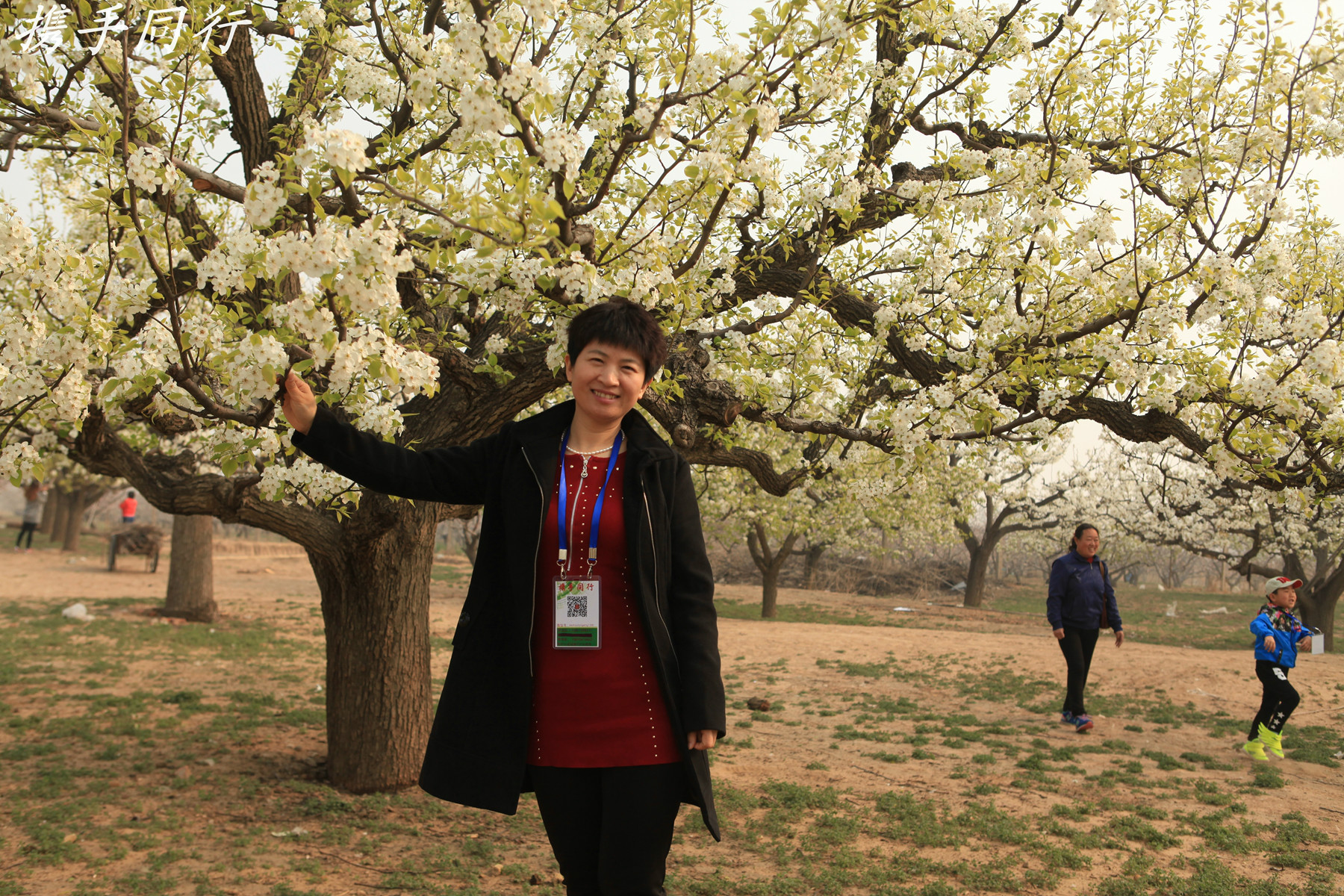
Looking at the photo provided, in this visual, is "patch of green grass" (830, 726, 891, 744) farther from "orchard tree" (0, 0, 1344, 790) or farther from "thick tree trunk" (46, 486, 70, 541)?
"thick tree trunk" (46, 486, 70, 541)

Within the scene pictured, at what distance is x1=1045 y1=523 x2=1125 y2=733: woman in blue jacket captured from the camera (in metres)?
7.71

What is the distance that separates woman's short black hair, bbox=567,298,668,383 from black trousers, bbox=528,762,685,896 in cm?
104

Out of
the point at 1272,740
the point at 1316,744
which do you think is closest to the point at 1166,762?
the point at 1272,740

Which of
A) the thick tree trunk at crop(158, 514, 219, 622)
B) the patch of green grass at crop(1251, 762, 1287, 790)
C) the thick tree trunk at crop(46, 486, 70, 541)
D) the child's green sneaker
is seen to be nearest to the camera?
the patch of green grass at crop(1251, 762, 1287, 790)

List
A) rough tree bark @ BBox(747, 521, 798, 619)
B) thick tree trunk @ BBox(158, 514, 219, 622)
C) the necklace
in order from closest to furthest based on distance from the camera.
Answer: the necklace < thick tree trunk @ BBox(158, 514, 219, 622) < rough tree bark @ BBox(747, 521, 798, 619)

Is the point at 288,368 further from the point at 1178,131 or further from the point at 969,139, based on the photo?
the point at 1178,131

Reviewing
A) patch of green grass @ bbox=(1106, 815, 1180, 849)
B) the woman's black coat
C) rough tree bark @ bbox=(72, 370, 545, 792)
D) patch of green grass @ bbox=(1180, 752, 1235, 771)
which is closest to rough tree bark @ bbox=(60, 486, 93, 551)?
rough tree bark @ bbox=(72, 370, 545, 792)

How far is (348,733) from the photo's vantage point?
5691 mm

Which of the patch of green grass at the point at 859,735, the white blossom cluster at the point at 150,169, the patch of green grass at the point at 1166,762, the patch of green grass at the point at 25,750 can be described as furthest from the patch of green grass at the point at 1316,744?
the patch of green grass at the point at 25,750

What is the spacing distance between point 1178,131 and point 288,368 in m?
6.13

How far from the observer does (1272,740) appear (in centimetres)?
720

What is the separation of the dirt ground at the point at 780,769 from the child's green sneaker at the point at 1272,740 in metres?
0.10

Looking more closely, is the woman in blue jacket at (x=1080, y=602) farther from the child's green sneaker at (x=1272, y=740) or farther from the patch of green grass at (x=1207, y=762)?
the child's green sneaker at (x=1272, y=740)

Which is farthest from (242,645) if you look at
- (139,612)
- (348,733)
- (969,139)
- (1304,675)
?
(1304,675)
